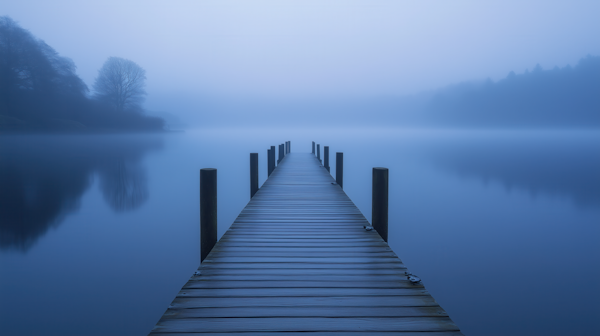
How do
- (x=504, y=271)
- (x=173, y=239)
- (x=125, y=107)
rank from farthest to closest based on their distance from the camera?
(x=125, y=107)
(x=173, y=239)
(x=504, y=271)

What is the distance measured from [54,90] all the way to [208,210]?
51.6 meters

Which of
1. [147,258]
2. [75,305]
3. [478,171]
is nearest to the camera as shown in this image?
[75,305]

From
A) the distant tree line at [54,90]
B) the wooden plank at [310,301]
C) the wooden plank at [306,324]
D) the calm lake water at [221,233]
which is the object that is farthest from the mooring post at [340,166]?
the distant tree line at [54,90]

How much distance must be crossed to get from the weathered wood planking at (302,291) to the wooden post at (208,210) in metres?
0.18

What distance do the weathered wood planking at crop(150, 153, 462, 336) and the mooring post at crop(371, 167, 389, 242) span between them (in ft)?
0.49

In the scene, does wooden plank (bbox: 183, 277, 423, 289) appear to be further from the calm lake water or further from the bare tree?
the bare tree

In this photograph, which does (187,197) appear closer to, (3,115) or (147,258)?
(147,258)

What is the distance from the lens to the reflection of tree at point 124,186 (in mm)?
13254

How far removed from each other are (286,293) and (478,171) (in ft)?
77.2

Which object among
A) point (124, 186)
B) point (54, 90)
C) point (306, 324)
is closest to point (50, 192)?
point (124, 186)

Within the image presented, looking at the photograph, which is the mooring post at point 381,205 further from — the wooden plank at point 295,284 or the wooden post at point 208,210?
the wooden post at point 208,210

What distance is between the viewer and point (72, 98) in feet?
153

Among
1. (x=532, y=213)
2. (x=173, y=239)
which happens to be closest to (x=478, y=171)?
(x=532, y=213)

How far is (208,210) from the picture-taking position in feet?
13.8
